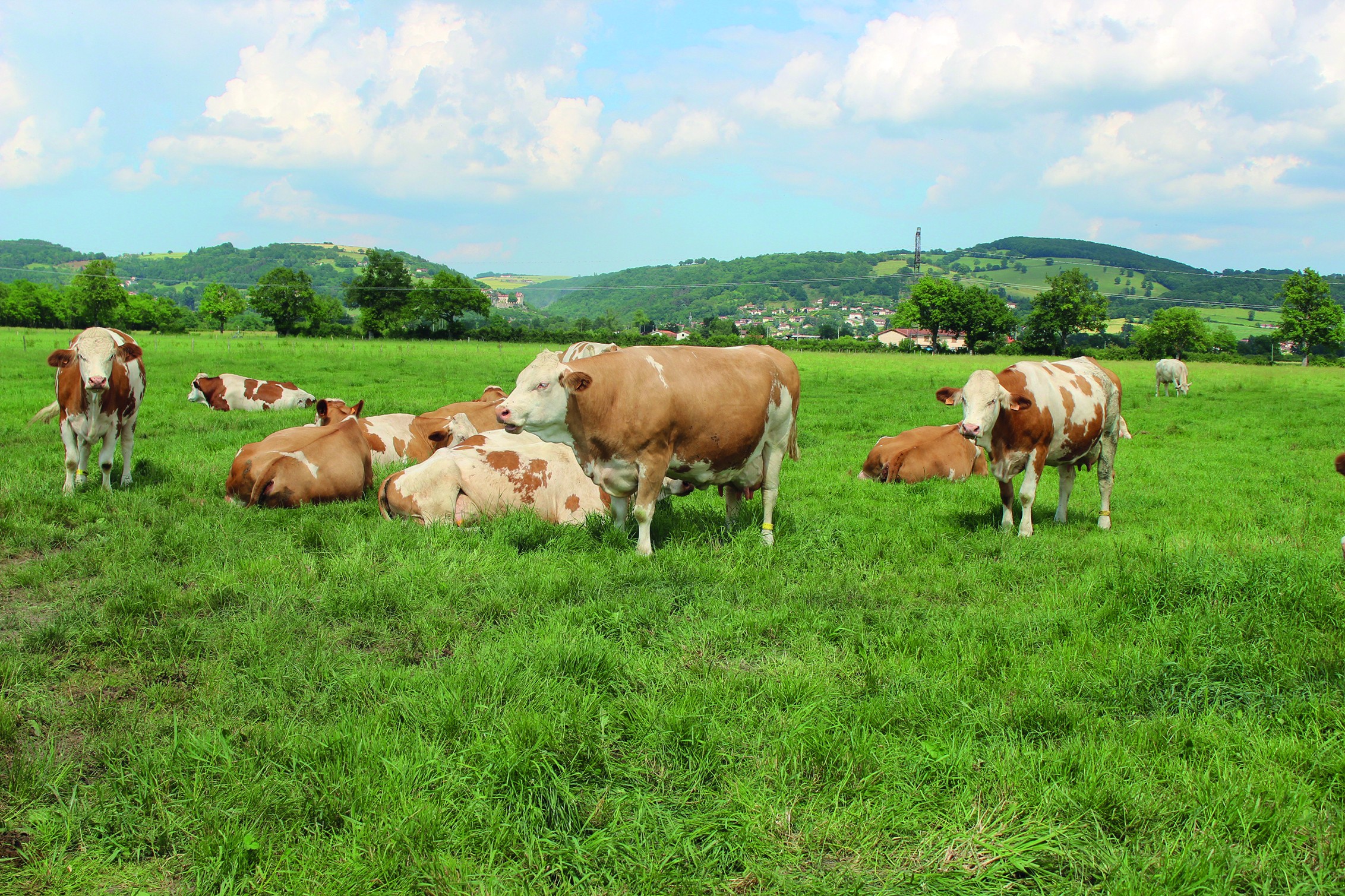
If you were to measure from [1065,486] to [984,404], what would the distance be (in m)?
2.06

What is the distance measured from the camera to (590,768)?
351 cm

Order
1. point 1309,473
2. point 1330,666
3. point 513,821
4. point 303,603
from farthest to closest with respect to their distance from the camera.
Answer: point 1309,473 < point 303,603 < point 1330,666 < point 513,821

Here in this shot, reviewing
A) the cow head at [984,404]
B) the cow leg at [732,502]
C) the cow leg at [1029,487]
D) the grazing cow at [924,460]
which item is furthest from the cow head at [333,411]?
the cow leg at [1029,487]

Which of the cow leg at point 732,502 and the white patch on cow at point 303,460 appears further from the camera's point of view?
the white patch on cow at point 303,460

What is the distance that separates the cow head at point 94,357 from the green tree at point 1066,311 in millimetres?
85493

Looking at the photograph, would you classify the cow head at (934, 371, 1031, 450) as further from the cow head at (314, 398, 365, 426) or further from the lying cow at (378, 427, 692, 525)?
the cow head at (314, 398, 365, 426)

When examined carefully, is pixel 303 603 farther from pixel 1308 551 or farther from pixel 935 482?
pixel 1308 551

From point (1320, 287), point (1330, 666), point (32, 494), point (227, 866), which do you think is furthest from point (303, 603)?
point (1320, 287)

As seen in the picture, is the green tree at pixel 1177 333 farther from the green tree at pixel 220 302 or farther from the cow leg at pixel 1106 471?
the green tree at pixel 220 302

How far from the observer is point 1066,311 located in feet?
267

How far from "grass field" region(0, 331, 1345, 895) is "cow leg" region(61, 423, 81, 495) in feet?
2.15

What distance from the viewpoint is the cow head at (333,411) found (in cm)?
1138

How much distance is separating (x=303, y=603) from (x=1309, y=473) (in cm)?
1402

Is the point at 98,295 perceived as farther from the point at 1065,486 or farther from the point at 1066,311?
the point at 1066,311
